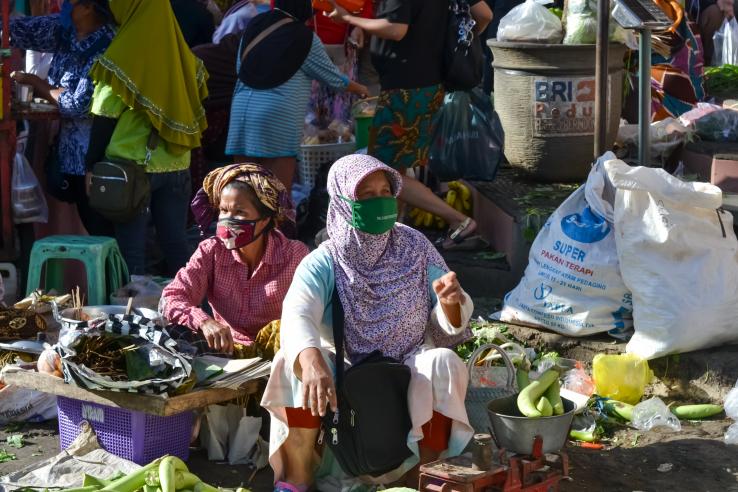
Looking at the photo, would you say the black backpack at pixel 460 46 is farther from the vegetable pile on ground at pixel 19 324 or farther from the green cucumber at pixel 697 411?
the vegetable pile on ground at pixel 19 324

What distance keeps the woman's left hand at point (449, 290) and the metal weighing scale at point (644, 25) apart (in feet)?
6.17

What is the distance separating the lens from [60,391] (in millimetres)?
4277

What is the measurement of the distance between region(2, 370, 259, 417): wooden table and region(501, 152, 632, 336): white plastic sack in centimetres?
158

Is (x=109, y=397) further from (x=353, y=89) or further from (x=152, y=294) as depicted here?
(x=353, y=89)

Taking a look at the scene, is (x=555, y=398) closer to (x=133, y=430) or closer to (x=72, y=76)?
(x=133, y=430)

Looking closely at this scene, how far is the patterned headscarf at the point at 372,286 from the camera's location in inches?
161

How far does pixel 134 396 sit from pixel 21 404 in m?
0.91

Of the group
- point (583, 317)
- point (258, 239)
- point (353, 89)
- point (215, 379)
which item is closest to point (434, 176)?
point (353, 89)

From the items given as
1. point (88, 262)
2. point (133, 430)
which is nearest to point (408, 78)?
point (88, 262)

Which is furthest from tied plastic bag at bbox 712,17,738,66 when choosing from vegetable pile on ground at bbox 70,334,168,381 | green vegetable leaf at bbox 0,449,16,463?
green vegetable leaf at bbox 0,449,16,463

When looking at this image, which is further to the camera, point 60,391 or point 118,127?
point 118,127

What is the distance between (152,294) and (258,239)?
1.02 meters

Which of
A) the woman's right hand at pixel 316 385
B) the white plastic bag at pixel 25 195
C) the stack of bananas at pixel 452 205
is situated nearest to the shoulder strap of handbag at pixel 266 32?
the white plastic bag at pixel 25 195

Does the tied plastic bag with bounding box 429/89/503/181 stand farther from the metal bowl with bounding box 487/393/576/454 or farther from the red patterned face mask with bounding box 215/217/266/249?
the metal bowl with bounding box 487/393/576/454
